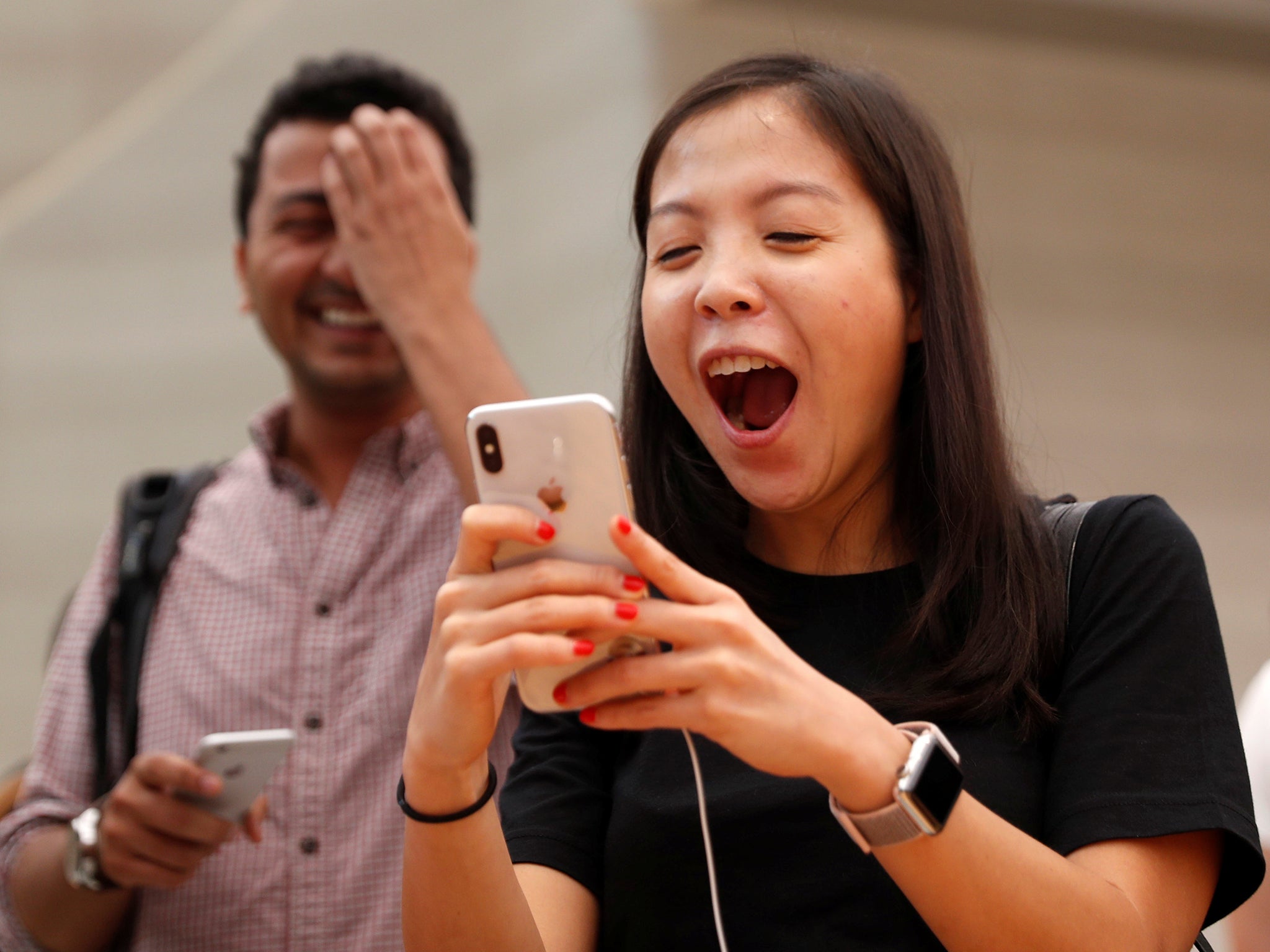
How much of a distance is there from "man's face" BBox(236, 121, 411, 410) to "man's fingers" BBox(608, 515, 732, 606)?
133 cm

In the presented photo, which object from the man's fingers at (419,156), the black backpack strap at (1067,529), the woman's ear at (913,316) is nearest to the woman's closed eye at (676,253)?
the woman's ear at (913,316)

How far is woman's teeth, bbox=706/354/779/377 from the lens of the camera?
48.2 inches

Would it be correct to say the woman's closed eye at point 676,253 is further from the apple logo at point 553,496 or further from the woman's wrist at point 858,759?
the woman's wrist at point 858,759

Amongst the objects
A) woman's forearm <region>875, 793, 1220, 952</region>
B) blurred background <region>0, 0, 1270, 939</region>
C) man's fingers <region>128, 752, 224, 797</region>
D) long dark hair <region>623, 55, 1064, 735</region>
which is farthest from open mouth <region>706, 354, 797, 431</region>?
blurred background <region>0, 0, 1270, 939</region>

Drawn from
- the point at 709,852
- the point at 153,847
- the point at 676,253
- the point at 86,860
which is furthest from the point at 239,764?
the point at 676,253

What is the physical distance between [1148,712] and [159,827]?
1280mm

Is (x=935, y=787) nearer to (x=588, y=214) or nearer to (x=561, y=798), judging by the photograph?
(x=561, y=798)

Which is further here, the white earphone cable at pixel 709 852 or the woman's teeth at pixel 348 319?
the woman's teeth at pixel 348 319

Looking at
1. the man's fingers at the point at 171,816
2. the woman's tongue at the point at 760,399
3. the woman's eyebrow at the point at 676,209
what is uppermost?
the woman's eyebrow at the point at 676,209

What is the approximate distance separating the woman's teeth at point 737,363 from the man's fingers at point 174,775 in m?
0.90

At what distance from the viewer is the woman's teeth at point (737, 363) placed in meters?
1.22

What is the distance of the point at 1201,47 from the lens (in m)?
3.82

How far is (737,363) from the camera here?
1.23 metres

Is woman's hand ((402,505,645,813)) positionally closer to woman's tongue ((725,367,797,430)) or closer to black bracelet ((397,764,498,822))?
black bracelet ((397,764,498,822))
